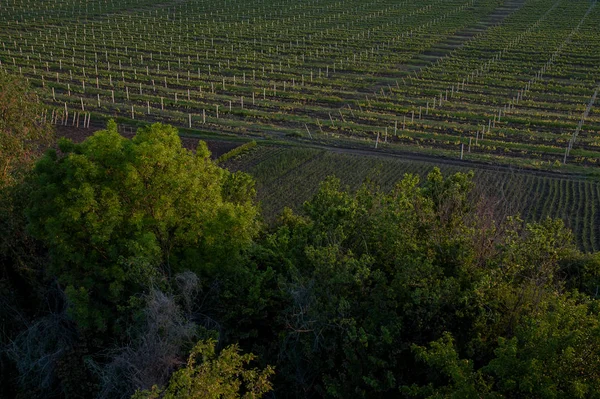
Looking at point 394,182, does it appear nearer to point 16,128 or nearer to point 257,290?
point 16,128

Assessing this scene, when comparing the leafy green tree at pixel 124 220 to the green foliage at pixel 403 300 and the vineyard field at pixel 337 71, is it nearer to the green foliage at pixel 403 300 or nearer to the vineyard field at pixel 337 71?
the green foliage at pixel 403 300

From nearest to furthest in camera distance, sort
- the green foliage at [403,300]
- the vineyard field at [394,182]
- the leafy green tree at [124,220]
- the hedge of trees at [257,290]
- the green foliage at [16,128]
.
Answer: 1. the hedge of trees at [257,290]
2. the green foliage at [403,300]
3. the leafy green tree at [124,220]
4. the green foliage at [16,128]
5. the vineyard field at [394,182]

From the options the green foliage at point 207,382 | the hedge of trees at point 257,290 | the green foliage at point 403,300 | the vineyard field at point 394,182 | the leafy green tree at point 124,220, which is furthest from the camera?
the vineyard field at point 394,182

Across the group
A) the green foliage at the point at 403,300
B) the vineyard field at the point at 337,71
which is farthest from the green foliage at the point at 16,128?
the vineyard field at the point at 337,71

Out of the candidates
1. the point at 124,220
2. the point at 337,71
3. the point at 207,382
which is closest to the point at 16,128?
the point at 124,220

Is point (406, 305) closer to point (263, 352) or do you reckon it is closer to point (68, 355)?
point (263, 352)

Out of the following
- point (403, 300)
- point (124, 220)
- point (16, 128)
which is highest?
point (16, 128)

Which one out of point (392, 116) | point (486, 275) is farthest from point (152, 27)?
point (486, 275)
